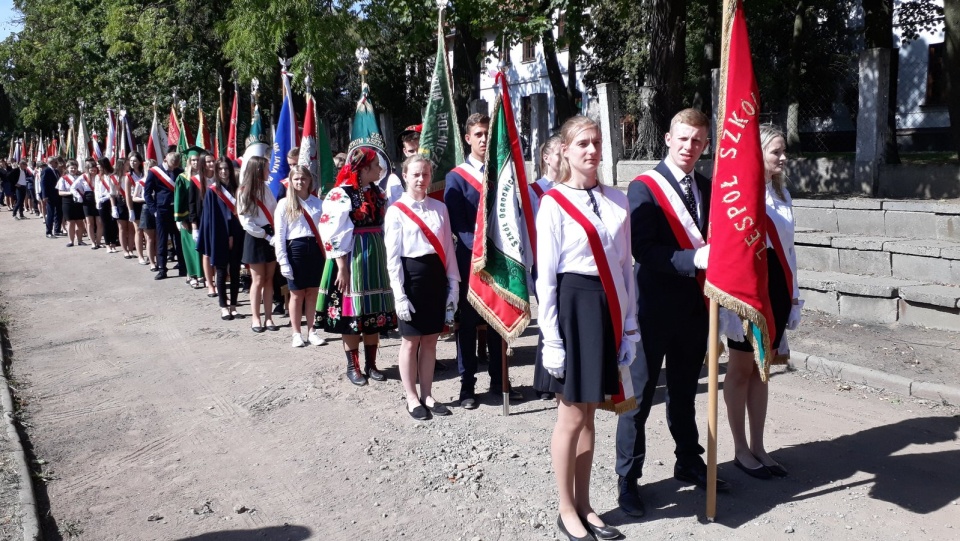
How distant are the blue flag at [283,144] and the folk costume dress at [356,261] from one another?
3557 mm

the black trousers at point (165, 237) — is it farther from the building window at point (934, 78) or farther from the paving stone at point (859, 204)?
the building window at point (934, 78)

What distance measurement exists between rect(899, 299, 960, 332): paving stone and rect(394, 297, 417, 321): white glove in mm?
4795

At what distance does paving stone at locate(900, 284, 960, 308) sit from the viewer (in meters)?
7.61

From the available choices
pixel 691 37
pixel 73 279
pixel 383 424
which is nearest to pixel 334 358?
pixel 383 424

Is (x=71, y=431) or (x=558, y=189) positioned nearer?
(x=558, y=189)

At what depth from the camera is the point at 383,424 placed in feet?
20.1

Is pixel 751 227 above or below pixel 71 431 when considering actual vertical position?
above

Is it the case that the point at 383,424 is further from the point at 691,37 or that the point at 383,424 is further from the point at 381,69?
the point at 381,69

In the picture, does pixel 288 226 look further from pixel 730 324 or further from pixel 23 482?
pixel 730 324

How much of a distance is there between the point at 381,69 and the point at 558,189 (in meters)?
29.2

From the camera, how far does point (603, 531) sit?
417 centimetres

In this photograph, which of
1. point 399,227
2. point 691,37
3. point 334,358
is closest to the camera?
point 399,227

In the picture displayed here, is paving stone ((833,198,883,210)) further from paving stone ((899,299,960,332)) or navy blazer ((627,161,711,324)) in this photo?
navy blazer ((627,161,711,324))

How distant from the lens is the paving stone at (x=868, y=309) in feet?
→ 26.4
